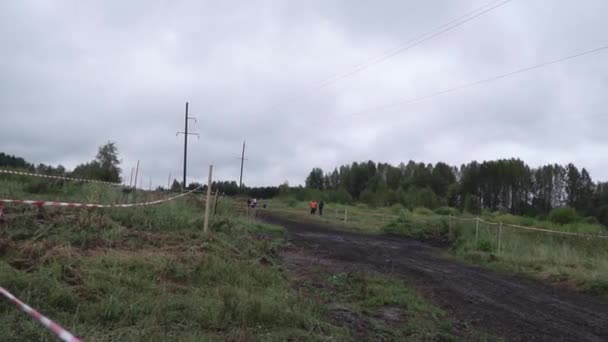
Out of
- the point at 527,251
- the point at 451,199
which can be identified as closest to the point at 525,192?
the point at 451,199

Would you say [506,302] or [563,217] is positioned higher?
[563,217]

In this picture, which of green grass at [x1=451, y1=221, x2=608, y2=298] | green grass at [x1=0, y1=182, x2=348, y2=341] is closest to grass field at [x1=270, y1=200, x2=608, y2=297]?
green grass at [x1=451, y1=221, x2=608, y2=298]

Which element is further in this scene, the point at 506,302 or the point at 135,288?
the point at 506,302

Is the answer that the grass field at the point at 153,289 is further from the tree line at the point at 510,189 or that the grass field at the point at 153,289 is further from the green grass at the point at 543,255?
the tree line at the point at 510,189

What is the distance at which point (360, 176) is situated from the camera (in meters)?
107

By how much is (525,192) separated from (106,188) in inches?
3353

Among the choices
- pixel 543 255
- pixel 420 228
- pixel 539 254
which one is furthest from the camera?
pixel 420 228

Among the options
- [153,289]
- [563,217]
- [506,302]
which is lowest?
[506,302]

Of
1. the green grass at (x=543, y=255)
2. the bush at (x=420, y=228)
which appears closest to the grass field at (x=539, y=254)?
the green grass at (x=543, y=255)

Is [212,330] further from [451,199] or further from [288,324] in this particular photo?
[451,199]

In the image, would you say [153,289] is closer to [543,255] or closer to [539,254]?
[543,255]

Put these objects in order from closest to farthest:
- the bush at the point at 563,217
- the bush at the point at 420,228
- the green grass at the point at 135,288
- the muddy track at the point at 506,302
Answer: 1. the green grass at the point at 135,288
2. the muddy track at the point at 506,302
3. the bush at the point at 420,228
4. the bush at the point at 563,217

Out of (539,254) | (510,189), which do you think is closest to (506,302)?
(539,254)

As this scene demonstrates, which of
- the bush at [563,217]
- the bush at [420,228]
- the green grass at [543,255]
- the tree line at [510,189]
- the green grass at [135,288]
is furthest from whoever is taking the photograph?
the tree line at [510,189]
